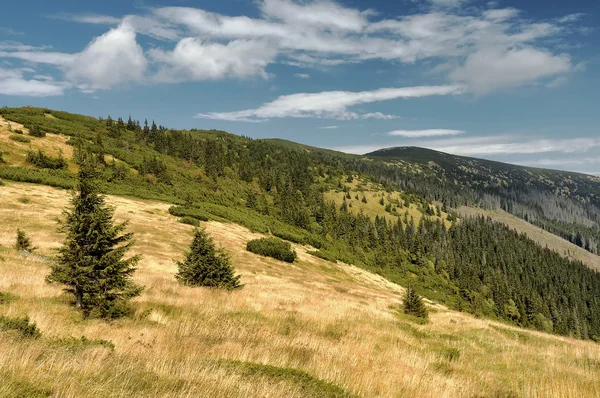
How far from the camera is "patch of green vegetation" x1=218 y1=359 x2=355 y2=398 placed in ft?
18.4

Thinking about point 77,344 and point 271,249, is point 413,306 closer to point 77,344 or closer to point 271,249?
point 77,344

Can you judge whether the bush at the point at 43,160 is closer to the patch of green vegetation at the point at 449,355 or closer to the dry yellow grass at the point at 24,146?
the dry yellow grass at the point at 24,146

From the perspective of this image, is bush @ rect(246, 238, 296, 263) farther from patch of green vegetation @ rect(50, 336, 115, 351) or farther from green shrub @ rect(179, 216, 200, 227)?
patch of green vegetation @ rect(50, 336, 115, 351)

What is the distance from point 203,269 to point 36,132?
223ft

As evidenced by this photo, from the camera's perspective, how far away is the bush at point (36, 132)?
214 feet

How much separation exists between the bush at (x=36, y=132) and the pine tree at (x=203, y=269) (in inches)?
2610

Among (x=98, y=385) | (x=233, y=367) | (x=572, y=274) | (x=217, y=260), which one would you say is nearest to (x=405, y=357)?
(x=233, y=367)

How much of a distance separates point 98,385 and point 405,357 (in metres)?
7.92

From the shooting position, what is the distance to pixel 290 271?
39625mm

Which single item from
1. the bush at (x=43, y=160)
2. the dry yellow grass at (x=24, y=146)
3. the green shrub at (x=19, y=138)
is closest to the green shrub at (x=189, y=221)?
the bush at (x=43, y=160)

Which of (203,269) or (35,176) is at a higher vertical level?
(35,176)

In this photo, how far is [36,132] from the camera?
65.7 metres

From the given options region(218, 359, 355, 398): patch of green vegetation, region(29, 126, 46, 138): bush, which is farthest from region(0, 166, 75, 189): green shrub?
region(218, 359, 355, 398): patch of green vegetation

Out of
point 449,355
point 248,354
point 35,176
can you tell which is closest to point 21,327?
point 248,354
